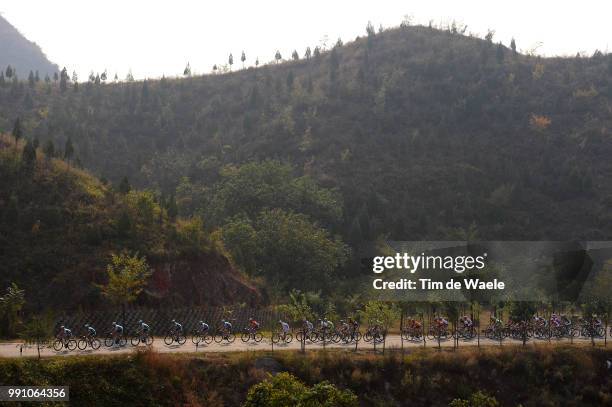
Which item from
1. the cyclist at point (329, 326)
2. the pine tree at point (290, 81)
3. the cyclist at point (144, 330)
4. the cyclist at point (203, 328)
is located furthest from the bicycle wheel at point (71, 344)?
the pine tree at point (290, 81)

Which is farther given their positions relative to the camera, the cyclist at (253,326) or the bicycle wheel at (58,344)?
the cyclist at (253,326)

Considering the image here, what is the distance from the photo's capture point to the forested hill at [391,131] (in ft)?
248

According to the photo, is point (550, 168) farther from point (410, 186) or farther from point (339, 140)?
point (339, 140)

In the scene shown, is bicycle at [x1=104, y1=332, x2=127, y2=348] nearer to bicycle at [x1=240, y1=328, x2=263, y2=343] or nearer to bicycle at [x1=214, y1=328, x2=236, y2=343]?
bicycle at [x1=214, y1=328, x2=236, y2=343]

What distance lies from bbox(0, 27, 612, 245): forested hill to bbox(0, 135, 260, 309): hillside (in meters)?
22.4

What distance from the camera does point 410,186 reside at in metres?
81.2

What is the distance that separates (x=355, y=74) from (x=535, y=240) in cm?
5210

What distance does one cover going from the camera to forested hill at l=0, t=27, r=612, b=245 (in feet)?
248

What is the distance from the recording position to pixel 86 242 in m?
38.5

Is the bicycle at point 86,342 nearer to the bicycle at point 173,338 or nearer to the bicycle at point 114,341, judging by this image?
the bicycle at point 114,341

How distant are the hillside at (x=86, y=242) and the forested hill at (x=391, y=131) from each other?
880 inches

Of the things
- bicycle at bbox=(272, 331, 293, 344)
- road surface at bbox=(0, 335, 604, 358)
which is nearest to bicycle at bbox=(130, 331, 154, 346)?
road surface at bbox=(0, 335, 604, 358)

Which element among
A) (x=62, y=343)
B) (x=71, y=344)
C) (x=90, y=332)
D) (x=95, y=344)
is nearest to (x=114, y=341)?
(x=95, y=344)

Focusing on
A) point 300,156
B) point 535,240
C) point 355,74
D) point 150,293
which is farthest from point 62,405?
point 355,74
